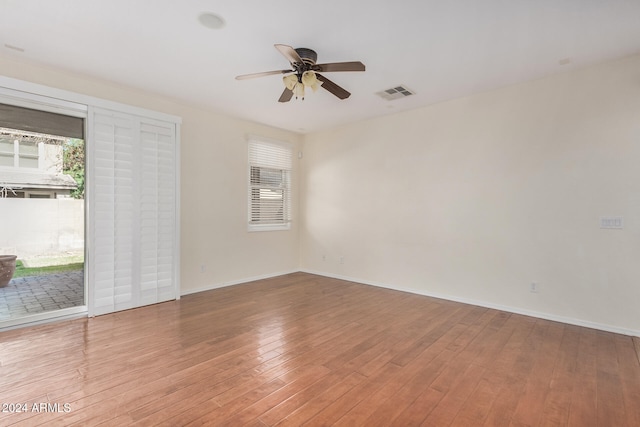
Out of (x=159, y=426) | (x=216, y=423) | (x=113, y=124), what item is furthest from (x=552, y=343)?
(x=113, y=124)

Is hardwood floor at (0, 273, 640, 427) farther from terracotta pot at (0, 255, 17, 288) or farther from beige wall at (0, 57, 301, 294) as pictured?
beige wall at (0, 57, 301, 294)

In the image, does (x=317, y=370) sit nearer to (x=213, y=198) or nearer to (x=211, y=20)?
(x=211, y=20)

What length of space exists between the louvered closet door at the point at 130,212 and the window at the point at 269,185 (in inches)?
58.8

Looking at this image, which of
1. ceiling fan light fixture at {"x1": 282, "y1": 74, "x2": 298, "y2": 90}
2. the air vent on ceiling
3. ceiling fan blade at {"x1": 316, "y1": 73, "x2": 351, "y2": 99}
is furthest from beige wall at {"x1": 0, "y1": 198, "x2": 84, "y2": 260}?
the air vent on ceiling

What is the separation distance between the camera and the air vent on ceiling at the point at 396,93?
3.87 meters

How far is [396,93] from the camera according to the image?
4.03 meters

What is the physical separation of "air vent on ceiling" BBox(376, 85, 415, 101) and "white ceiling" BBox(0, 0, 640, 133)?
0.11 meters

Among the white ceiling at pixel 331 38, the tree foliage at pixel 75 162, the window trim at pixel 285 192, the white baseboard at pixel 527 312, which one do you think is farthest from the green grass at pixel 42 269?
the white baseboard at pixel 527 312

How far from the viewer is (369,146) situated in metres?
5.20

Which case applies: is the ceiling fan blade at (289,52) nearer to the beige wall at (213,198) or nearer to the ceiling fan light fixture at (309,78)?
the ceiling fan light fixture at (309,78)

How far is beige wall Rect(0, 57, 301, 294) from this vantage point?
4.50 meters

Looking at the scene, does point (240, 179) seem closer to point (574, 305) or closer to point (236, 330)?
point (236, 330)

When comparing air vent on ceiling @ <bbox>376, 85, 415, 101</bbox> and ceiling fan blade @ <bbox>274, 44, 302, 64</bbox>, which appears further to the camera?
air vent on ceiling @ <bbox>376, 85, 415, 101</bbox>

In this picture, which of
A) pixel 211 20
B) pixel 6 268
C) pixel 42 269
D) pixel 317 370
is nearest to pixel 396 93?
pixel 211 20
